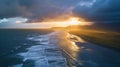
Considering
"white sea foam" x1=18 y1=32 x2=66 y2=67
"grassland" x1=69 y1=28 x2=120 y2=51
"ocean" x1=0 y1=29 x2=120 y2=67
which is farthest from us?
"grassland" x1=69 y1=28 x2=120 y2=51

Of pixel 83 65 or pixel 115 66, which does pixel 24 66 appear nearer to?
pixel 83 65

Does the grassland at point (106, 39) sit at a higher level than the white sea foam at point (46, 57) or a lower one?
lower

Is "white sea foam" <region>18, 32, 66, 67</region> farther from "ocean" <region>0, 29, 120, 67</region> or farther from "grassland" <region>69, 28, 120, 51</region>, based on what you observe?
"grassland" <region>69, 28, 120, 51</region>

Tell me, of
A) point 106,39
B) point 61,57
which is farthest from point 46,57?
point 106,39

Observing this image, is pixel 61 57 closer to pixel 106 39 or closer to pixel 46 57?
pixel 46 57

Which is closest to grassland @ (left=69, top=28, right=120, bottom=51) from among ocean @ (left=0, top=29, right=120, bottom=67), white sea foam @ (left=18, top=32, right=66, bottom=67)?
ocean @ (left=0, top=29, right=120, bottom=67)

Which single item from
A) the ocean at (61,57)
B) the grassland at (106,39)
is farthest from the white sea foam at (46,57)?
the grassland at (106,39)

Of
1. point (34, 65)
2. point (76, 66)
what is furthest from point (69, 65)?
point (34, 65)

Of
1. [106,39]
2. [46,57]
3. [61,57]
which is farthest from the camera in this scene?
[106,39]

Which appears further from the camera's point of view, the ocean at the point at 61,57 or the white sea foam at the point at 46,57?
the white sea foam at the point at 46,57

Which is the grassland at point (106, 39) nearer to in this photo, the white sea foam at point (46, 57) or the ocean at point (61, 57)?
the ocean at point (61, 57)

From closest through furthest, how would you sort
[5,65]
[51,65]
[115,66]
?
[115,66]
[51,65]
[5,65]
